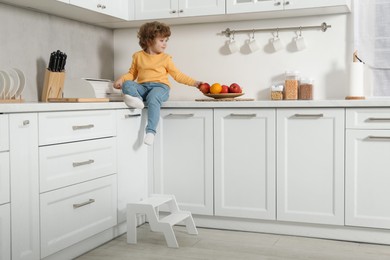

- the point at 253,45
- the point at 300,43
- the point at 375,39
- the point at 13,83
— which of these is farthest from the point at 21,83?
the point at 375,39

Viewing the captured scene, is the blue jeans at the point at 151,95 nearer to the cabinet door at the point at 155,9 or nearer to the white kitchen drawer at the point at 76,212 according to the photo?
the white kitchen drawer at the point at 76,212

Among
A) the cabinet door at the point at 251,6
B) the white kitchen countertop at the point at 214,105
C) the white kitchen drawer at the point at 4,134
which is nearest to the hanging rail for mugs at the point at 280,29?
the cabinet door at the point at 251,6

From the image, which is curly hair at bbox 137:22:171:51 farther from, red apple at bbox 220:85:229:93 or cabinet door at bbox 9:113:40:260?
cabinet door at bbox 9:113:40:260

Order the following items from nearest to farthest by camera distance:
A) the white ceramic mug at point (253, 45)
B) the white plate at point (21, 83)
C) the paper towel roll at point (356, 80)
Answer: the white plate at point (21, 83) < the paper towel roll at point (356, 80) < the white ceramic mug at point (253, 45)

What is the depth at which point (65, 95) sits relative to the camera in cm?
351

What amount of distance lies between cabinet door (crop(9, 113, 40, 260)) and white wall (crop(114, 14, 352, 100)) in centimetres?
171

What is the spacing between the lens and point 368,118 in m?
3.03

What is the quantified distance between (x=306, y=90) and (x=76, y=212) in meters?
1.68

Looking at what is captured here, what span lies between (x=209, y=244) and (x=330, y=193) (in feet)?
2.51

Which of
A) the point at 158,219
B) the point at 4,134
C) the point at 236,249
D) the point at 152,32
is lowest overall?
the point at 236,249

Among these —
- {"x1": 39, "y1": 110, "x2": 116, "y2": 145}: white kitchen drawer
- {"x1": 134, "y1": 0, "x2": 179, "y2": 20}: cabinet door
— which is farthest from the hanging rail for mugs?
{"x1": 39, "y1": 110, "x2": 116, "y2": 145}: white kitchen drawer

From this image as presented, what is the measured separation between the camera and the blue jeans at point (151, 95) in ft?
10.9

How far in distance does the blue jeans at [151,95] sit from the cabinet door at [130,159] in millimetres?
103

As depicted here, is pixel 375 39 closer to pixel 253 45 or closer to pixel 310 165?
pixel 253 45
